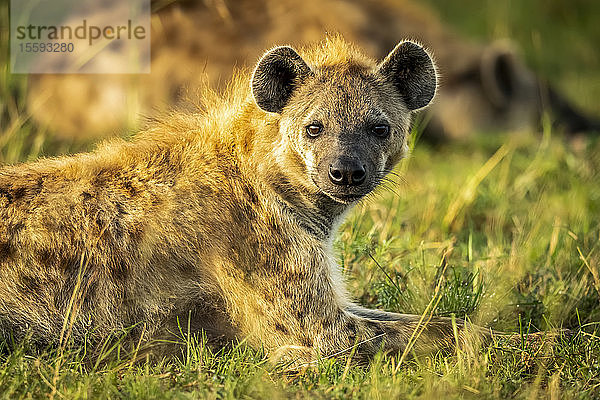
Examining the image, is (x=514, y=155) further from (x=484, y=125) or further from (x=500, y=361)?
(x=500, y=361)

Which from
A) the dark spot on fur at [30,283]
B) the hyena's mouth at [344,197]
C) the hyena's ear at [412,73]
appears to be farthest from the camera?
the hyena's ear at [412,73]

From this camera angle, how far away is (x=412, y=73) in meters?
3.93

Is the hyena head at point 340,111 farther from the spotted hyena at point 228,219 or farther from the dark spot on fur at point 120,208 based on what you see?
the dark spot on fur at point 120,208

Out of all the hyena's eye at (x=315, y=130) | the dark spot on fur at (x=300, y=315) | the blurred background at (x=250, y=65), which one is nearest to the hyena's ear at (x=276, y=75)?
the hyena's eye at (x=315, y=130)

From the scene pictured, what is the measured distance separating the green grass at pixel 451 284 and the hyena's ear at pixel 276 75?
2.46ft

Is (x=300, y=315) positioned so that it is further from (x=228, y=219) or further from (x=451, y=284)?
(x=451, y=284)

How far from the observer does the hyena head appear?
11.7 feet

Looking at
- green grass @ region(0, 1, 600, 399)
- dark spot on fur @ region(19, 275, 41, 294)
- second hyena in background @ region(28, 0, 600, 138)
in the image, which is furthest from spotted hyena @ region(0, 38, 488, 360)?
second hyena in background @ region(28, 0, 600, 138)

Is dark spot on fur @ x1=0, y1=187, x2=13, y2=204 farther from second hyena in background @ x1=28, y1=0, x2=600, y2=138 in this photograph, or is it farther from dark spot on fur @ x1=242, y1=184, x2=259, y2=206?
second hyena in background @ x1=28, y1=0, x2=600, y2=138

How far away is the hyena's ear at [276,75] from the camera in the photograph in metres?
3.68

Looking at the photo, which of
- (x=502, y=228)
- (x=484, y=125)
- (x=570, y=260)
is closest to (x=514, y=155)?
(x=484, y=125)

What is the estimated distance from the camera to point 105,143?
3.82m

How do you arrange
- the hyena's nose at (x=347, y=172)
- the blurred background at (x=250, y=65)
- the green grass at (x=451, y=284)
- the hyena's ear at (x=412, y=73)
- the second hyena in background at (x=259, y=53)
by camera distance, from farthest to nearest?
the second hyena in background at (x=259, y=53) → the blurred background at (x=250, y=65) → the hyena's ear at (x=412, y=73) → the hyena's nose at (x=347, y=172) → the green grass at (x=451, y=284)

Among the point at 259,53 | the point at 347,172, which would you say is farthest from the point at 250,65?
the point at 347,172
